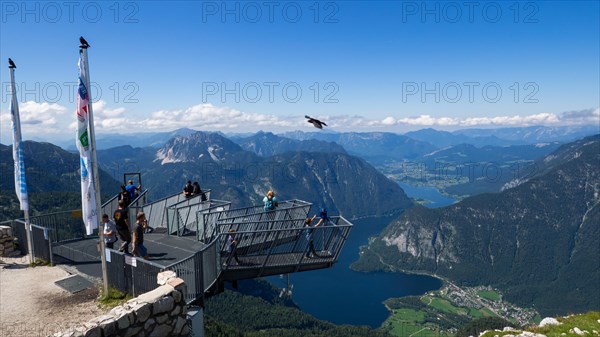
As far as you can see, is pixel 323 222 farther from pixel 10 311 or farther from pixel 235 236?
pixel 10 311

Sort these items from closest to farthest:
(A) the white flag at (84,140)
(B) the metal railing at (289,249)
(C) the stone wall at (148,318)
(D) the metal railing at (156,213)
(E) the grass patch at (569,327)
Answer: (C) the stone wall at (148,318), (E) the grass patch at (569,327), (A) the white flag at (84,140), (B) the metal railing at (289,249), (D) the metal railing at (156,213)

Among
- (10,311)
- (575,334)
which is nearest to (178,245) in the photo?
(10,311)

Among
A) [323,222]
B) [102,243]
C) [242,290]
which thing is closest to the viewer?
[102,243]

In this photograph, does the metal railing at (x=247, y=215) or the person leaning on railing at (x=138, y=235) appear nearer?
the person leaning on railing at (x=138, y=235)

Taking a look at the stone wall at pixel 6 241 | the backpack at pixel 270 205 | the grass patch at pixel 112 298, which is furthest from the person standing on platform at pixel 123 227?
the stone wall at pixel 6 241

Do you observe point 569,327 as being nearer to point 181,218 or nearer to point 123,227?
point 123,227

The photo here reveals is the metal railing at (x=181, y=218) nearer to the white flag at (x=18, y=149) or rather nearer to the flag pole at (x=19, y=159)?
the flag pole at (x=19, y=159)
